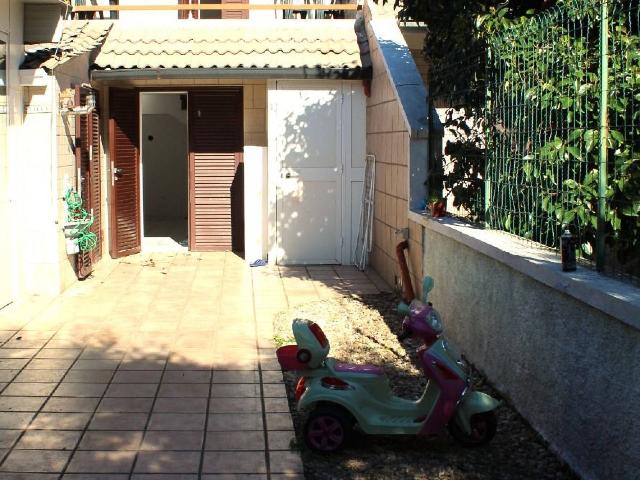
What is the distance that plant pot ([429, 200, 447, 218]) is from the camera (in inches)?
297

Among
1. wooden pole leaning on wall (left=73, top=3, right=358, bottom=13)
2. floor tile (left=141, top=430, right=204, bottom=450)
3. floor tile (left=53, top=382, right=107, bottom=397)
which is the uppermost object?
wooden pole leaning on wall (left=73, top=3, right=358, bottom=13)

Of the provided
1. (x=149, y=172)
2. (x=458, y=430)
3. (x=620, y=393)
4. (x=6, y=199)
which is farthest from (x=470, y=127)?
(x=149, y=172)

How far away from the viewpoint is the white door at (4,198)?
827cm

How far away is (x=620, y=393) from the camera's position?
Result: 3881mm

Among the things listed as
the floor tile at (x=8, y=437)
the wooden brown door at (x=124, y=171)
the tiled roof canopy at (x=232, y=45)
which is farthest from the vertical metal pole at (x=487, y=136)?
the wooden brown door at (x=124, y=171)

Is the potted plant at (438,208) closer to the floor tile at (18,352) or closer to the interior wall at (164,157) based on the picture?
the floor tile at (18,352)

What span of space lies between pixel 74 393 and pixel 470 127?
150 inches

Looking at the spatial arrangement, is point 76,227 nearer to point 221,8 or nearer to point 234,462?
point 221,8

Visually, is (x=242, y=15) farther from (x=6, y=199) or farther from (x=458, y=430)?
(x=458, y=430)

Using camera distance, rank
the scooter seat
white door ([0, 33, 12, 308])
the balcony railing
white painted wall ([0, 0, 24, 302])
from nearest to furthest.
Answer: the scooter seat
white door ([0, 33, 12, 308])
white painted wall ([0, 0, 24, 302])
the balcony railing

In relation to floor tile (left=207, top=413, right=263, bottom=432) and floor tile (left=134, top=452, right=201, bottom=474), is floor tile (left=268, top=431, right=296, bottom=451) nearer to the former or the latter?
floor tile (left=207, top=413, right=263, bottom=432)

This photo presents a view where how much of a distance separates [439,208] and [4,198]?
4.28 m

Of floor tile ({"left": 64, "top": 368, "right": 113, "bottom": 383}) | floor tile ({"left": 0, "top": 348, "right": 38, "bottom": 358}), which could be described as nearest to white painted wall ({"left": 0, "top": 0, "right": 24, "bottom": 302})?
floor tile ({"left": 0, "top": 348, "right": 38, "bottom": 358})

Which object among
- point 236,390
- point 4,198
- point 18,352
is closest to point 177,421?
point 236,390
